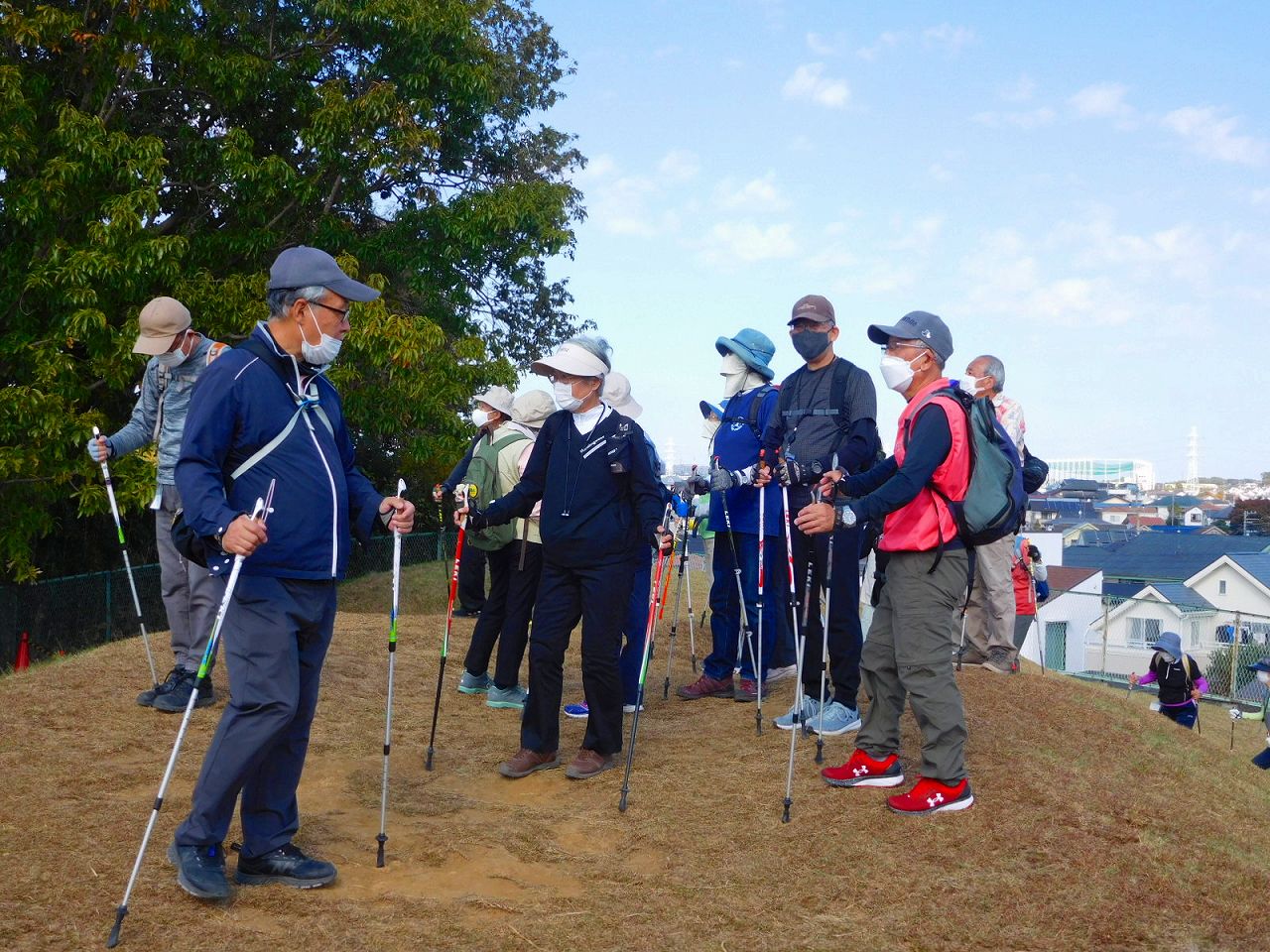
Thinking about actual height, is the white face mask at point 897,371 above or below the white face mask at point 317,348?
above

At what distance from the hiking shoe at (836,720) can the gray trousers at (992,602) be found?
258 centimetres

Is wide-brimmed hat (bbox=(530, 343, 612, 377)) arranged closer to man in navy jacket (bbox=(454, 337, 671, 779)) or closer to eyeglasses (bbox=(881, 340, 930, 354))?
man in navy jacket (bbox=(454, 337, 671, 779))

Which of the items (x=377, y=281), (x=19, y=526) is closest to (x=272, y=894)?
(x=19, y=526)

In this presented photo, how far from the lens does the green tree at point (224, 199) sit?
13.1m

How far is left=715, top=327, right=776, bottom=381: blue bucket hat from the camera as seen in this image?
25.1ft

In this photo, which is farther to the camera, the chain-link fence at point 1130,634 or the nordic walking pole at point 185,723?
the chain-link fence at point 1130,634

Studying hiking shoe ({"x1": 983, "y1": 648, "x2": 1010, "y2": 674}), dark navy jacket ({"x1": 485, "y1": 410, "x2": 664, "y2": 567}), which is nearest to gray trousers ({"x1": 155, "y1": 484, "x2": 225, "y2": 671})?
dark navy jacket ({"x1": 485, "y1": 410, "x2": 664, "y2": 567})

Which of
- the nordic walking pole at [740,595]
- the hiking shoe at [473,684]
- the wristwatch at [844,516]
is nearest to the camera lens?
the wristwatch at [844,516]

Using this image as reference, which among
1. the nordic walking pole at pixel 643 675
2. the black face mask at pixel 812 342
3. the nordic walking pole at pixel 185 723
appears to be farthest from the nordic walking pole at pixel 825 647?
the nordic walking pole at pixel 185 723

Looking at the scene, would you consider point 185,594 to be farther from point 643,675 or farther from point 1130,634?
point 1130,634

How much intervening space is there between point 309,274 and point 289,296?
12 cm

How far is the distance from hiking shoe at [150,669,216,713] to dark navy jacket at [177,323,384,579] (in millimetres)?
3221

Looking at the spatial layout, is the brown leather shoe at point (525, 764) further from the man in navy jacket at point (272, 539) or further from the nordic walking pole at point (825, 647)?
the man in navy jacket at point (272, 539)

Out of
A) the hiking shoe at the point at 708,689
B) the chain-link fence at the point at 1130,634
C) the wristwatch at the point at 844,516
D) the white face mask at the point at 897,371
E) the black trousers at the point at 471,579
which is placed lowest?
the chain-link fence at the point at 1130,634
